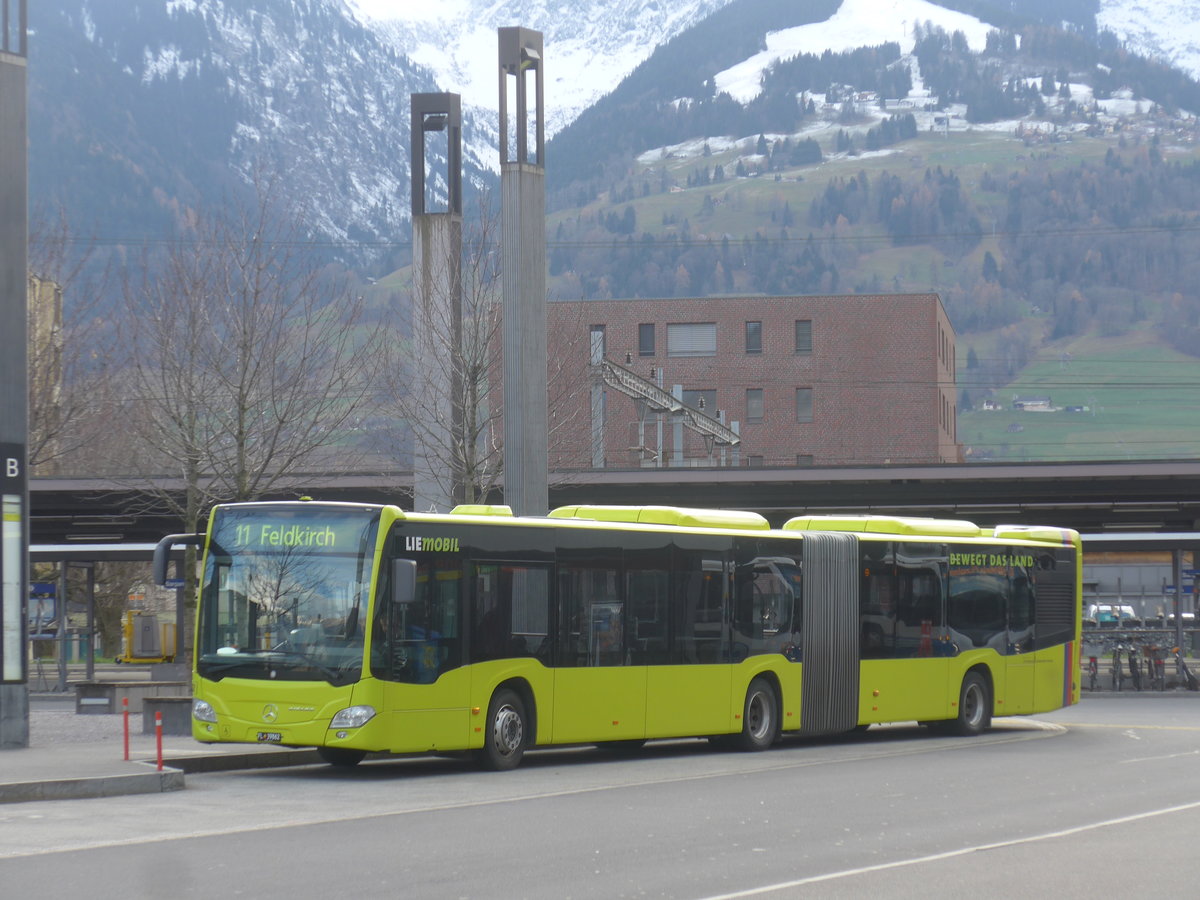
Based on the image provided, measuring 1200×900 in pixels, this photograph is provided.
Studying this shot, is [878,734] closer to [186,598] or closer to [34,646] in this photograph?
[186,598]

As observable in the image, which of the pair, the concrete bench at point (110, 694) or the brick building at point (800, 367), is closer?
the concrete bench at point (110, 694)

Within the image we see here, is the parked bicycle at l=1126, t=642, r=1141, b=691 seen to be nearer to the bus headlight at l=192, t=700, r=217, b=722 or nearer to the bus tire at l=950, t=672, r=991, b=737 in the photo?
the bus tire at l=950, t=672, r=991, b=737

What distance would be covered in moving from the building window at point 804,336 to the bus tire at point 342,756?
77.4m

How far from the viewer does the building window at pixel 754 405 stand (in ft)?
311

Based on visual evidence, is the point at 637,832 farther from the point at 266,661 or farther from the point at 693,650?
the point at 693,650

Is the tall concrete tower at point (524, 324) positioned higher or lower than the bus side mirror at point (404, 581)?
higher

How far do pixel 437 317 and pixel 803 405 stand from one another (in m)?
63.0

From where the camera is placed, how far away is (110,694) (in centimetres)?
2492

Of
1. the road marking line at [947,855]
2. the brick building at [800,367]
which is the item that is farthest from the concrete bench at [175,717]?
the brick building at [800,367]

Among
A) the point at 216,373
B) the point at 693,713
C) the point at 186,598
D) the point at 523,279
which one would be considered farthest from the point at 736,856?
the point at 216,373

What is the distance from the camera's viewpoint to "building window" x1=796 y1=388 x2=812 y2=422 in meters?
94.9

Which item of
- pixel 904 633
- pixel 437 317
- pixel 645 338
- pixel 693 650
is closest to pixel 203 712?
pixel 693 650

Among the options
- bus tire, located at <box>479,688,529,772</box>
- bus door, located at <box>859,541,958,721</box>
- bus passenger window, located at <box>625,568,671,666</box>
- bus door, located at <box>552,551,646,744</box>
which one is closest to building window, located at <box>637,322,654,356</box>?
bus door, located at <box>859,541,958,721</box>

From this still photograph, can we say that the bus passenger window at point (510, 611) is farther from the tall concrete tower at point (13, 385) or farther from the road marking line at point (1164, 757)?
the road marking line at point (1164, 757)
